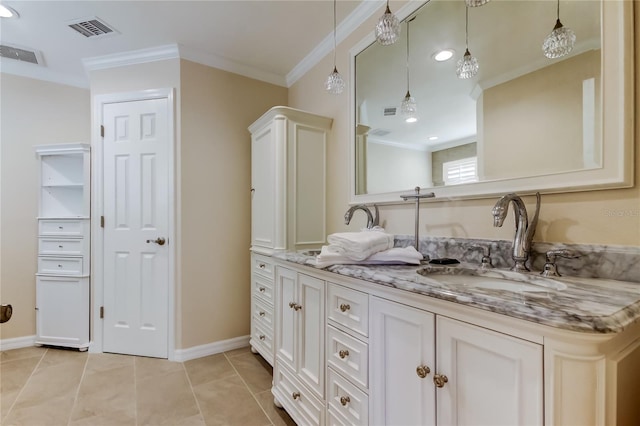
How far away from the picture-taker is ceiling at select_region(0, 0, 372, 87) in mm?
1912

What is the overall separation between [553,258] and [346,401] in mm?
911

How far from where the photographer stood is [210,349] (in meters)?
2.48

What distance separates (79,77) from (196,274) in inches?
89.0

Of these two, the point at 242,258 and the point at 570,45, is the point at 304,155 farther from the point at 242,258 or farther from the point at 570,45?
the point at 570,45

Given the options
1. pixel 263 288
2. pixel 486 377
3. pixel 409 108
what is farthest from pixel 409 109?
pixel 263 288

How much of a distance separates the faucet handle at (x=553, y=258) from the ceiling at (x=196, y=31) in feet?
5.57

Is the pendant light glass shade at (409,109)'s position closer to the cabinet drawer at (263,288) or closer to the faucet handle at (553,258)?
the faucet handle at (553,258)

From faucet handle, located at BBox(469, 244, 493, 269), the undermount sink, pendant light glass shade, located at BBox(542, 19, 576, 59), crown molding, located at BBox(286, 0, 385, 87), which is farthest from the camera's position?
crown molding, located at BBox(286, 0, 385, 87)

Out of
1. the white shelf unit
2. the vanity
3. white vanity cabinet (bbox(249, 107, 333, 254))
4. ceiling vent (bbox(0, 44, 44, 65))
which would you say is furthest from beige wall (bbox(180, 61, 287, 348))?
the vanity

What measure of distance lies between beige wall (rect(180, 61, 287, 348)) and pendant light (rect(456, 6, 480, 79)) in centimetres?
190

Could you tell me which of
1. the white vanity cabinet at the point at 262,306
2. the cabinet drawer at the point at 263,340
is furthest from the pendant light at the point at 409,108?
the cabinet drawer at the point at 263,340

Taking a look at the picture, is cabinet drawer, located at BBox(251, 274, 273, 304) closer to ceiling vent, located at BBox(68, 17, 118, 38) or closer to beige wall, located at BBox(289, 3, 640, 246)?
beige wall, located at BBox(289, 3, 640, 246)

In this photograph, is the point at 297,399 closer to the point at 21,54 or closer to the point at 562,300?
the point at 562,300

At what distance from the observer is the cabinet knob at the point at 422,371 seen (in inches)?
32.4
